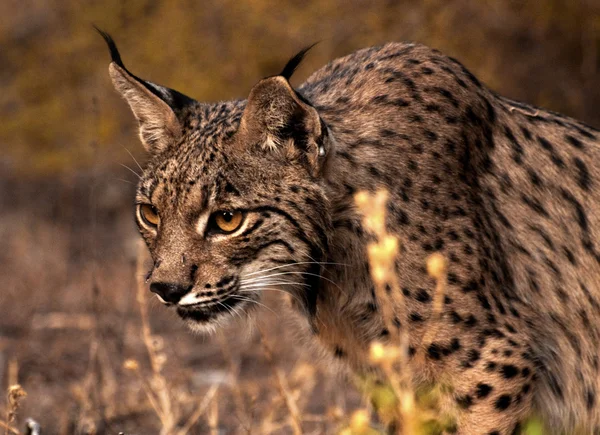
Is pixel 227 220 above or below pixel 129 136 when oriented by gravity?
below

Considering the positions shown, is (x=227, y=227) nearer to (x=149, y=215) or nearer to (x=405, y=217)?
(x=149, y=215)

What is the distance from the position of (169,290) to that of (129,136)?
21.6 ft

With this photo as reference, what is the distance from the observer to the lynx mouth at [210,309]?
399cm

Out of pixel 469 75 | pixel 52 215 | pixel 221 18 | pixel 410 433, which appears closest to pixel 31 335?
pixel 52 215

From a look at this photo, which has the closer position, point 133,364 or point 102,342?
point 133,364

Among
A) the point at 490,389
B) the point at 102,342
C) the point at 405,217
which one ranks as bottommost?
the point at 102,342

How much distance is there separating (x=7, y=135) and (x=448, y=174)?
7.57 meters

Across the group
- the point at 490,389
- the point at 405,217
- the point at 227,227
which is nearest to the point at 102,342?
the point at 227,227

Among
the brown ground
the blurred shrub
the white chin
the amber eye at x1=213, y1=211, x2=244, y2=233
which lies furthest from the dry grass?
the blurred shrub

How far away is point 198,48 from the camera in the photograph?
994 cm

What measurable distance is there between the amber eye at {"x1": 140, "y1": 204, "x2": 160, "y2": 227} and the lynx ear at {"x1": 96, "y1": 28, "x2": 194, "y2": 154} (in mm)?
264

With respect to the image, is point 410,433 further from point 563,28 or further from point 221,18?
point 221,18

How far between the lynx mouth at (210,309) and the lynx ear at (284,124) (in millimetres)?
601

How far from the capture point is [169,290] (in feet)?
12.8
